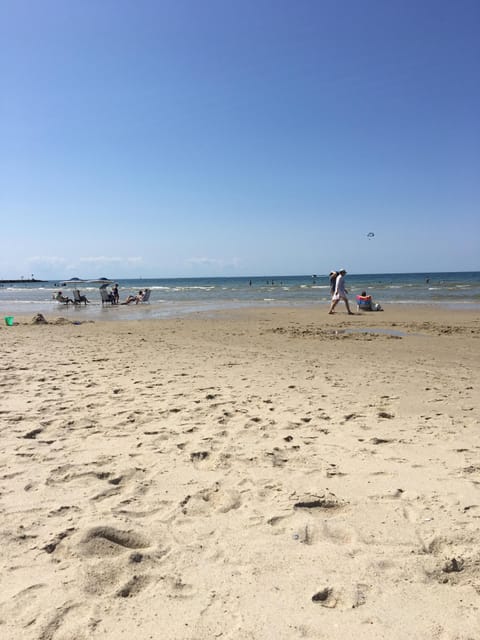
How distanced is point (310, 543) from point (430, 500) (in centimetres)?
101

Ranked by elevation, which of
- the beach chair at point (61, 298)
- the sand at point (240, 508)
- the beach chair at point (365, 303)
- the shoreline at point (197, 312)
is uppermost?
the beach chair at point (61, 298)

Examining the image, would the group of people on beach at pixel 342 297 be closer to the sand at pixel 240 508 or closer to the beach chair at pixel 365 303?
the beach chair at pixel 365 303

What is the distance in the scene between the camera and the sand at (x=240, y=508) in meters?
2.10

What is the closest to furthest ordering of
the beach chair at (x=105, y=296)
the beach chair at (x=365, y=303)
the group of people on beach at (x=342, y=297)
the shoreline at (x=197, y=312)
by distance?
the group of people on beach at (x=342, y=297) → the beach chair at (x=365, y=303) → the shoreline at (x=197, y=312) → the beach chair at (x=105, y=296)

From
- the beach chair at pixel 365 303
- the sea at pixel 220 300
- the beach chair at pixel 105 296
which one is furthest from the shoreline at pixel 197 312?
the beach chair at pixel 105 296

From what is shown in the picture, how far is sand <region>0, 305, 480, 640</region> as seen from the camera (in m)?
2.10

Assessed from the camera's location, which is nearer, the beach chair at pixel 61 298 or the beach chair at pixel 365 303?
the beach chair at pixel 365 303

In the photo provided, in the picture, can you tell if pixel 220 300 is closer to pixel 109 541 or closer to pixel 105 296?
pixel 105 296

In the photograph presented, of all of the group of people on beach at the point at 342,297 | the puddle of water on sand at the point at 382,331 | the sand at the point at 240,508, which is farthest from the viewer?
the group of people on beach at the point at 342,297

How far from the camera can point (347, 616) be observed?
6.81ft

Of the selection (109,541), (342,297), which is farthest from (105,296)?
(109,541)

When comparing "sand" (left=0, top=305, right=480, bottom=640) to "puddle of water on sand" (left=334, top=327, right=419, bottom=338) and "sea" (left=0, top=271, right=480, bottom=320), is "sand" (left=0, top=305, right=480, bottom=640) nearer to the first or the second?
"puddle of water on sand" (left=334, top=327, right=419, bottom=338)

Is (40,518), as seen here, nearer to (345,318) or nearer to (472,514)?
(472,514)

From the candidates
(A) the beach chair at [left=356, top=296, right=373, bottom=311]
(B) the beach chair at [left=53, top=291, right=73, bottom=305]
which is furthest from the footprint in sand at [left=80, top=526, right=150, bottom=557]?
(B) the beach chair at [left=53, top=291, right=73, bottom=305]
